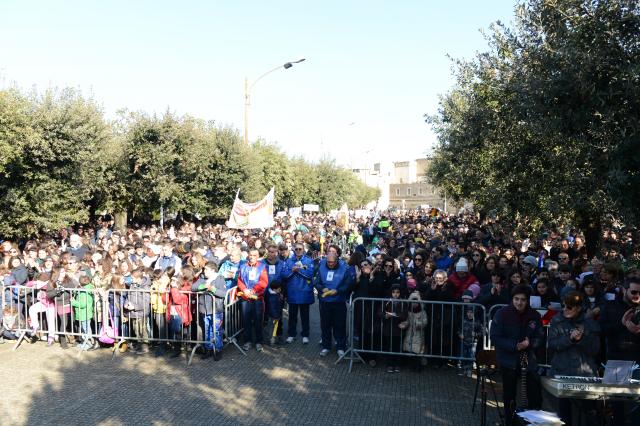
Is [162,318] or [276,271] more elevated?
[276,271]

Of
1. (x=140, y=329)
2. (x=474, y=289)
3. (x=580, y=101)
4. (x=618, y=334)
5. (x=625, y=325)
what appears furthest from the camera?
(x=140, y=329)

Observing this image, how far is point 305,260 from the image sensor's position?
1121 cm

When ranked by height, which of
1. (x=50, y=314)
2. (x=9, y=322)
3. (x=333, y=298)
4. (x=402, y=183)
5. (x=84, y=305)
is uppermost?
(x=333, y=298)

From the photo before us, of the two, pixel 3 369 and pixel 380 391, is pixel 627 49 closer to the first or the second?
pixel 380 391

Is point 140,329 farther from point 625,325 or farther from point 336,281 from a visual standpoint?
point 625,325

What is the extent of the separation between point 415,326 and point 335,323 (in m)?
1.61

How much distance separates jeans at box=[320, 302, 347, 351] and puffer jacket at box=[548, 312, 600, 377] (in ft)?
14.1

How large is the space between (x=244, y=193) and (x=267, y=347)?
2014 cm

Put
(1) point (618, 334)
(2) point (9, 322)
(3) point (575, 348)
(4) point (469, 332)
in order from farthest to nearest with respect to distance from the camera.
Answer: (2) point (9, 322), (4) point (469, 332), (1) point (618, 334), (3) point (575, 348)

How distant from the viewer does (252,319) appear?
9992mm

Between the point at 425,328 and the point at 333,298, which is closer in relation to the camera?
the point at 425,328

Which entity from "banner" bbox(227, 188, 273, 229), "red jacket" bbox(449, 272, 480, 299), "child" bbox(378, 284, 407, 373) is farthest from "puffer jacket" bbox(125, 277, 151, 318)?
"banner" bbox(227, 188, 273, 229)

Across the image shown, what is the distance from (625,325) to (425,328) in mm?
3167

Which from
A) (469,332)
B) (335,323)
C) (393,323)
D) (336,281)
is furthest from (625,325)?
(335,323)
